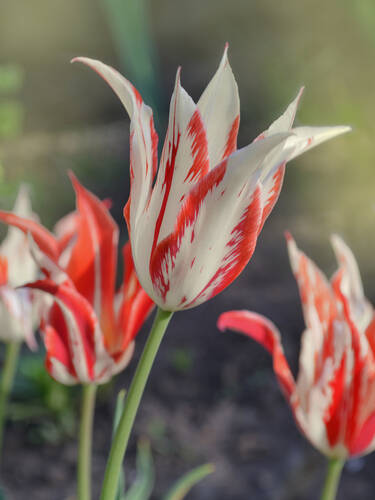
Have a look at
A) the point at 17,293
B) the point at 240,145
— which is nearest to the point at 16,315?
the point at 17,293

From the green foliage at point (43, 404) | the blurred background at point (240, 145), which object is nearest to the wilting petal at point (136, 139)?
the blurred background at point (240, 145)

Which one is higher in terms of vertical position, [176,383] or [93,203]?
[93,203]

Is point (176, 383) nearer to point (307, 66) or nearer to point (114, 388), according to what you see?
point (114, 388)

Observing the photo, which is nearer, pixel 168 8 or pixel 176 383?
pixel 176 383

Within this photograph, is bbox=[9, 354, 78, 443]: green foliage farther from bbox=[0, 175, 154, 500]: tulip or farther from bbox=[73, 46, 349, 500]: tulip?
bbox=[73, 46, 349, 500]: tulip

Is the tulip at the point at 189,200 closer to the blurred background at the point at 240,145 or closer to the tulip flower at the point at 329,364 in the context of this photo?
the tulip flower at the point at 329,364

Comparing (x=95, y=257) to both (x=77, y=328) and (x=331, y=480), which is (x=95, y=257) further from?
(x=331, y=480)

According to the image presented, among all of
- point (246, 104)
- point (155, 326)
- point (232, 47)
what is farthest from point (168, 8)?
point (155, 326)
